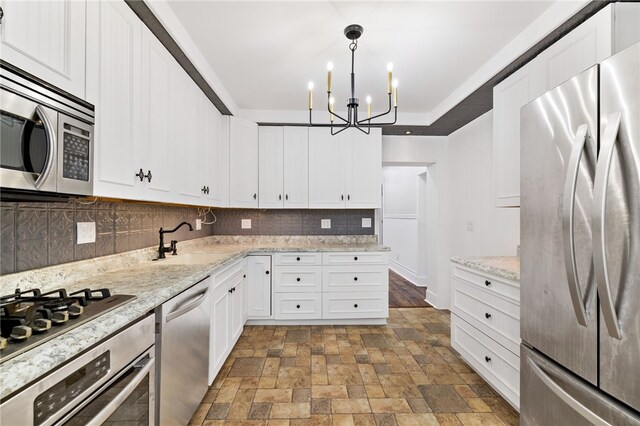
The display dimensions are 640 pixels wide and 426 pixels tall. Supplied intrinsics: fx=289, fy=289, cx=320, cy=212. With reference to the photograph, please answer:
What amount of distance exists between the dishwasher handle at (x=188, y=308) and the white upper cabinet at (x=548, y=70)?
233cm

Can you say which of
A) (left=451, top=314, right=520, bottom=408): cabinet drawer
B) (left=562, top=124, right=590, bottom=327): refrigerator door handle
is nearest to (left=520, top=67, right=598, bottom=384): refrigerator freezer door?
(left=562, top=124, right=590, bottom=327): refrigerator door handle

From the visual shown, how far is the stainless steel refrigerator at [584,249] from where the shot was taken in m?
0.90

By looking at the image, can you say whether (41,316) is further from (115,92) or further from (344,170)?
(344,170)

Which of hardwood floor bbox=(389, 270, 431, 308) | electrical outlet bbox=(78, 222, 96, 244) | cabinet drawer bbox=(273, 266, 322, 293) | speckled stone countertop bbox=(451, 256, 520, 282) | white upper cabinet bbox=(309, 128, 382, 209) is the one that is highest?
white upper cabinet bbox=(309, 128, 382, 209)

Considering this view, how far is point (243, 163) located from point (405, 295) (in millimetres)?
3256

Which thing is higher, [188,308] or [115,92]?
[115,92]

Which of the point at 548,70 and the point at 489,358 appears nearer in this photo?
the point at 548,70

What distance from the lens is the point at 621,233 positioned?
0.91m

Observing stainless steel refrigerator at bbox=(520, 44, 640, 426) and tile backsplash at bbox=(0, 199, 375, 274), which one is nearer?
stainless steel refrigerator at bbox=(520, 44, 640, 426)

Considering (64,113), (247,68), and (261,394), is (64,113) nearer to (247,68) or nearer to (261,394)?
(247,68)

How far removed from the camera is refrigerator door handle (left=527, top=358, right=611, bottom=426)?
99cm

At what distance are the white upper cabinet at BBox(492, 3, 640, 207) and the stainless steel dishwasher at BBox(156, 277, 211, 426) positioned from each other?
93.4 inches

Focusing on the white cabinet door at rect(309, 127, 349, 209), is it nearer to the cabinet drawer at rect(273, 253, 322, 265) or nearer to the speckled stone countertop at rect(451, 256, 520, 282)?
the cabinet drawer at rect(273, 253, 322, 265)

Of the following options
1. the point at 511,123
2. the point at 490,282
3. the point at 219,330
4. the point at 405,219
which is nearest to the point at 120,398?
the point at 219,330
